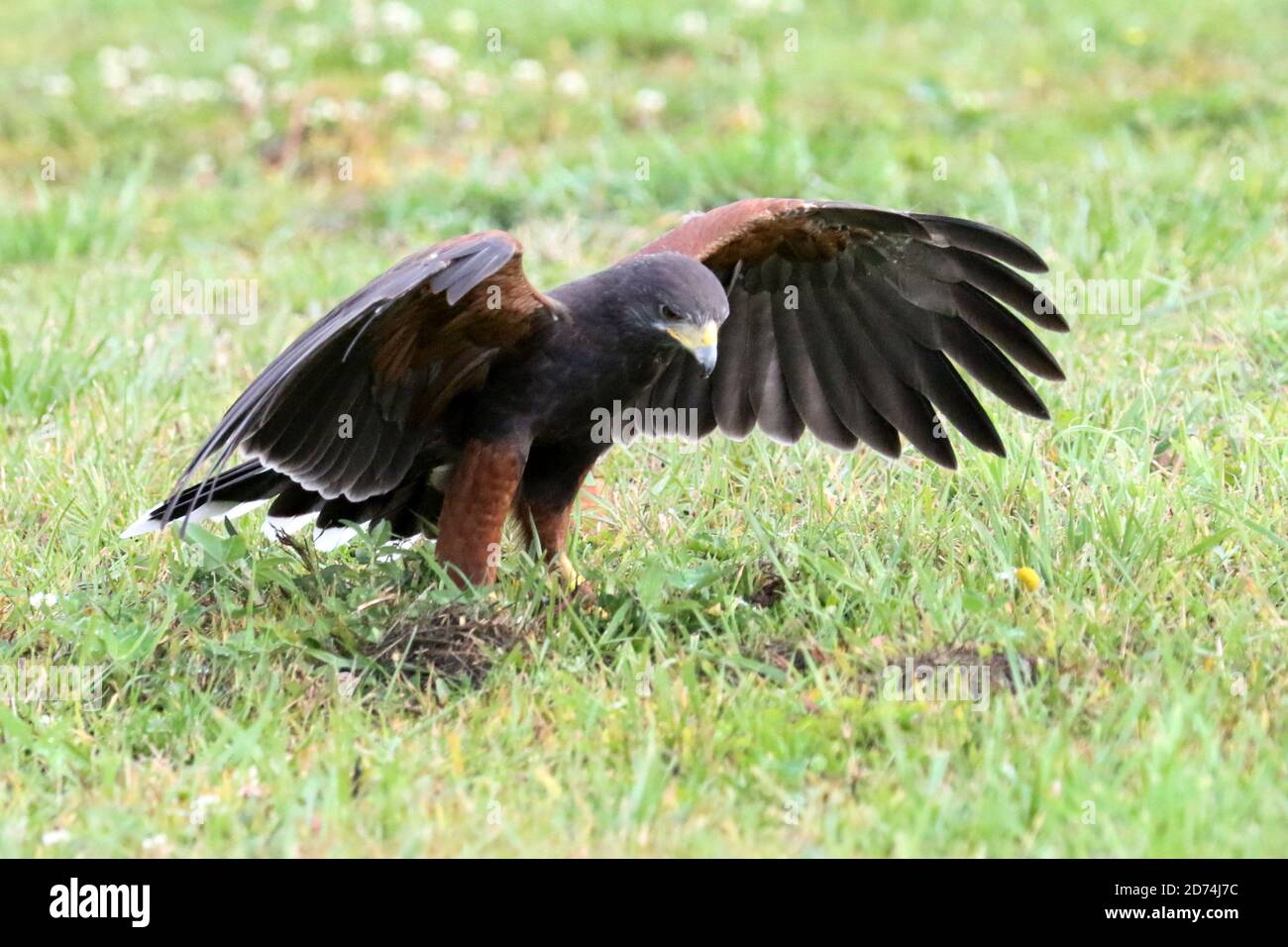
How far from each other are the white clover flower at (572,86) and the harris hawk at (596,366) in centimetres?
458

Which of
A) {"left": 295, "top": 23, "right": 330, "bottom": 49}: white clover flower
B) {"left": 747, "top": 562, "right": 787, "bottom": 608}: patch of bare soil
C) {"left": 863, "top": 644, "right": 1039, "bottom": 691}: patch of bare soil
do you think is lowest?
{"left": 863, "top": 644, "right": 1039, "bottom": 691}: patch of bare soil

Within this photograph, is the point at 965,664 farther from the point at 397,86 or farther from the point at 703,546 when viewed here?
the point at 397,86

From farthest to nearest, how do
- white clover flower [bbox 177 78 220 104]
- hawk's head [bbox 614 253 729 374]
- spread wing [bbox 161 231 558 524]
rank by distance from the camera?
white clover flower [bbox 177 78 220 104] < hawk's head [bbox 614 253 729 374] < spread wing [bbox 161 231 558 524]

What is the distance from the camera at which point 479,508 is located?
446 cm

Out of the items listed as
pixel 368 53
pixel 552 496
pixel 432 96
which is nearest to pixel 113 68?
pixel 368 53

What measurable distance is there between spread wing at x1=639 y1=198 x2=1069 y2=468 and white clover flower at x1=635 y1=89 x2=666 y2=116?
4.18 meters

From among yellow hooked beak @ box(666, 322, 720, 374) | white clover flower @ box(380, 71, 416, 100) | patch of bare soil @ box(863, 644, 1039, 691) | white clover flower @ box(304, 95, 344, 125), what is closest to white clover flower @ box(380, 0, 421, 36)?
white clover flower @ box(380, 71, 416, 100)

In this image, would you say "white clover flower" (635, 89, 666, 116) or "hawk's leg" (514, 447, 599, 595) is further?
"white clover flower" (635, 89, 666, 116)

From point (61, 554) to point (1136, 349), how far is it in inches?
139

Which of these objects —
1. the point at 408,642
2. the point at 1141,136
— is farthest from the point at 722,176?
the point at 408,642

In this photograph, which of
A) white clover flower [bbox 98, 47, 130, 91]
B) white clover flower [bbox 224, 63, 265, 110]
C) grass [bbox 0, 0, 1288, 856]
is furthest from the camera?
white clover flower [bbox 98, 47, 130, 91]

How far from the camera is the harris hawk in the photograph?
4.19 meters

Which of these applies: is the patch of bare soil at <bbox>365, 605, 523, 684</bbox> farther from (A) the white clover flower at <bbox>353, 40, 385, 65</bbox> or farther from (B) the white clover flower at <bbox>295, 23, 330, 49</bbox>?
(B) the white clover flower at <bbox>295, 23, 330, 49</bbox>

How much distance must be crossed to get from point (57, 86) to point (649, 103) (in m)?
3.52
